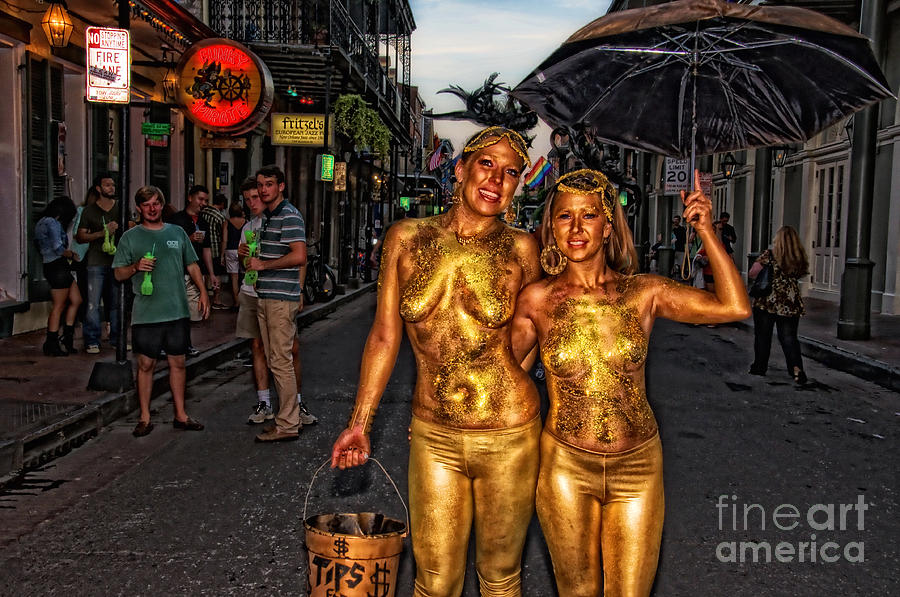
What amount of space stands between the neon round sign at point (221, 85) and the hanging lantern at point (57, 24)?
5.22 feet

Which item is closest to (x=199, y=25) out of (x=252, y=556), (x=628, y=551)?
(x=252, y=556)

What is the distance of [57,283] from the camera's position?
33.4ft

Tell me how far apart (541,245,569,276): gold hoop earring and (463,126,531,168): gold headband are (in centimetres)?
36

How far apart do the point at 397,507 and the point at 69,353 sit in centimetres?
658

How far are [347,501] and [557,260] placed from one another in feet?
9.70

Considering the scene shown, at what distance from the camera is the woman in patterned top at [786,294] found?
9.60 meters

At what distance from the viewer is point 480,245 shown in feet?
9.89

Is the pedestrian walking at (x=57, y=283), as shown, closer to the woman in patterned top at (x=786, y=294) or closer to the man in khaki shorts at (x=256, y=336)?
the man in khaki shorts at (x=256, y=336)

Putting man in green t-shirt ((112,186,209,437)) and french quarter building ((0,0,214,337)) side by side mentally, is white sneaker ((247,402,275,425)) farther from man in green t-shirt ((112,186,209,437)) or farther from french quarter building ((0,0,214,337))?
french quarter building ((0,0,214,337))

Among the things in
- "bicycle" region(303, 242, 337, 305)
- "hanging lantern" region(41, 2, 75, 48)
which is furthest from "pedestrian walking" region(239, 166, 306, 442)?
"bicycle" region(303, 242, 337, 305)

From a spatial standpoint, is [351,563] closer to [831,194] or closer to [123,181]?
[123,181]

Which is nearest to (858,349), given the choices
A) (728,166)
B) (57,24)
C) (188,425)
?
(188,425)

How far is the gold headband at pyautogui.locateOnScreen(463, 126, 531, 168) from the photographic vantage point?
9.93ft

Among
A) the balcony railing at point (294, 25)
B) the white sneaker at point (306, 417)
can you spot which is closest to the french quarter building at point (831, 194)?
the white sneaker at point (306, 417)
